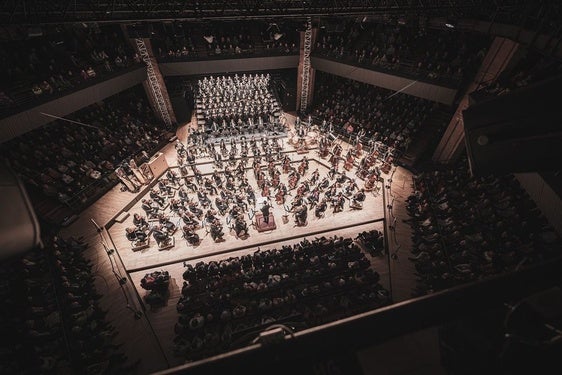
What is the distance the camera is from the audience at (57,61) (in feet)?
37.2

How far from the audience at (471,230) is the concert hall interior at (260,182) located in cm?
7

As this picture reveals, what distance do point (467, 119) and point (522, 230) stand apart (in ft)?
31.0

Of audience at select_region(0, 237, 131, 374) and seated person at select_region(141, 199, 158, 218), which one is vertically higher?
seated person at select_region(141, 199, 158, 218)

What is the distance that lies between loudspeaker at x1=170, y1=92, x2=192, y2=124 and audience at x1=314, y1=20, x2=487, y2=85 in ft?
29.5

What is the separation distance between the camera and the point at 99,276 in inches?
381

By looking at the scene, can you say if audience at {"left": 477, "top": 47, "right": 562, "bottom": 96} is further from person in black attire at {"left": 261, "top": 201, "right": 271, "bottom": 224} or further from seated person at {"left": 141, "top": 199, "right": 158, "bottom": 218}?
seated person at {"left": 141, "top": 199, "right": 158, "bottom": 218}

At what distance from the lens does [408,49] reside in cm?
1526

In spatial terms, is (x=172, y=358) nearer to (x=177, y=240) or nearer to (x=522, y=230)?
(x=177, y=240)


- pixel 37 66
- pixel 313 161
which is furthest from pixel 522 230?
pixel 37 66

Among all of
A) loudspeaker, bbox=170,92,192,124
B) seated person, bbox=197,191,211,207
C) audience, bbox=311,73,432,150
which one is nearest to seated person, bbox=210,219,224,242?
seated person, bbox=197,191,211,207

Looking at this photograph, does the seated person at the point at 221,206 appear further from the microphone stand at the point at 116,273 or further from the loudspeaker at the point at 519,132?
the loudspeaker at the point at 519,132

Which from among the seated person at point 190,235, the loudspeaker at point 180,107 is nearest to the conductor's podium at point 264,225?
the seated person at point 190,235

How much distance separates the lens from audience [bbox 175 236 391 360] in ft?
26.2

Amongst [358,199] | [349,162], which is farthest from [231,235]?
[349,162]
